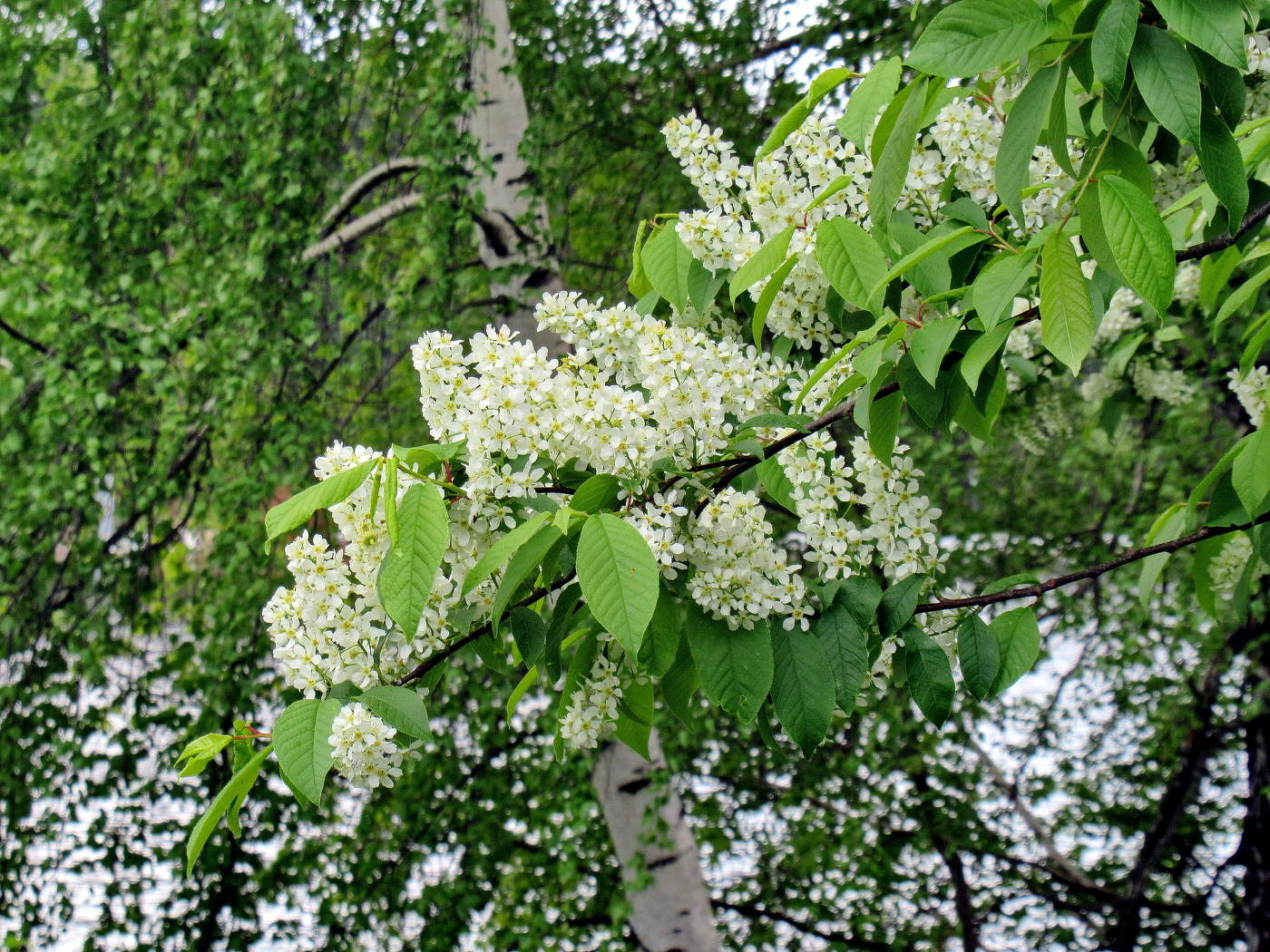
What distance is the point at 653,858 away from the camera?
3062 mm

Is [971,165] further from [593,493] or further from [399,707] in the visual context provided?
[399,707]

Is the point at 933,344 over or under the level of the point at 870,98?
under

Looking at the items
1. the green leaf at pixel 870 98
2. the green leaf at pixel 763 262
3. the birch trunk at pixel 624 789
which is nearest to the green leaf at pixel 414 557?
the green leaf at pixel 763 262

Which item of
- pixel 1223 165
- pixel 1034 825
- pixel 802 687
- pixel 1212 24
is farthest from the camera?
pixel 1034 825

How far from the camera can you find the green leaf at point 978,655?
1219mm

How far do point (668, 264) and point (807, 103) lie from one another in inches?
10.6

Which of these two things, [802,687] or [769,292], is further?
[769,292]

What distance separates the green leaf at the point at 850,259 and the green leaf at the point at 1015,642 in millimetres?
372

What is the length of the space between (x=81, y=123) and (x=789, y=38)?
2185 mm

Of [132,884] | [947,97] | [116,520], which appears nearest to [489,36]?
[116,520]

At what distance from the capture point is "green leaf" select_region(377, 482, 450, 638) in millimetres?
997

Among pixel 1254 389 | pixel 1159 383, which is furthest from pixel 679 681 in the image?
pixel 1159 383

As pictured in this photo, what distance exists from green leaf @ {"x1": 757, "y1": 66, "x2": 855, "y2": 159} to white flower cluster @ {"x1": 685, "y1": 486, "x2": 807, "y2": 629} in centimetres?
40

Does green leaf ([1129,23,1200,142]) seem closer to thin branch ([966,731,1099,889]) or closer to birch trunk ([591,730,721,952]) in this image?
birch trunk ([591,730,721,952])
